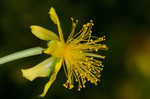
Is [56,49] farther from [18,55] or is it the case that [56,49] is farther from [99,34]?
[99,34]

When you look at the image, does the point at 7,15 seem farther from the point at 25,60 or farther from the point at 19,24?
the point at 25,60

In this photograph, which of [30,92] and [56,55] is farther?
[30,92]

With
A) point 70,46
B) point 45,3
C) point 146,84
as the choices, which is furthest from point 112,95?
point 70,46

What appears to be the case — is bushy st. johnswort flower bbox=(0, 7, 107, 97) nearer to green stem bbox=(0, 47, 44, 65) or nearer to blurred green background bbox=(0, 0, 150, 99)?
green stem bbox=(0, 47, 44, 65)

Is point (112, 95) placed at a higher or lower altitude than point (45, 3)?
lower

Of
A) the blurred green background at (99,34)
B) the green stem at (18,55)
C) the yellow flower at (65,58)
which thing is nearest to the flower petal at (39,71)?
the yellow flower at (65,58)

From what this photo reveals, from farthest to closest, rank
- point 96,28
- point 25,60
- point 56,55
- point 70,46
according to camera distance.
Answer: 1. point 96,28
2. point 25,60
3. point 70,46
4. point 56,55

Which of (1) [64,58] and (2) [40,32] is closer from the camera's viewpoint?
(2) [40,32]

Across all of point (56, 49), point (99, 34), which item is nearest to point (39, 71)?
point (56, 49)
